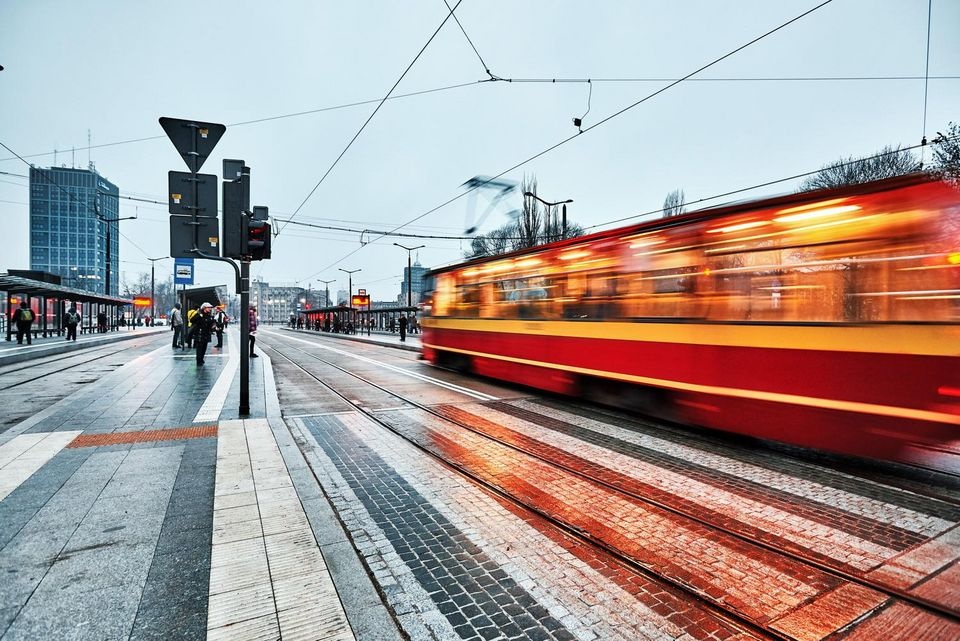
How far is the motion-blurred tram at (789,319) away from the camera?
16.5 ft

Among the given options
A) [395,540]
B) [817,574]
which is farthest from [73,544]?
[817,574]

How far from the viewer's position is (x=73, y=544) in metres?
3.51

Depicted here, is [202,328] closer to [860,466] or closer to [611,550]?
[611,550]

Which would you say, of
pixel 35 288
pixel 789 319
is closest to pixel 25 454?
pixel 789 319

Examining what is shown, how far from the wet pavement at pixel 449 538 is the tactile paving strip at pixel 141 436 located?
0.19ft

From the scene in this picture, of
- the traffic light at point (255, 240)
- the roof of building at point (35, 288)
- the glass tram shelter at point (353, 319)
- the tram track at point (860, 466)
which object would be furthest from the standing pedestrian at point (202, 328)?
the glass tram shelter at point (353, 319)

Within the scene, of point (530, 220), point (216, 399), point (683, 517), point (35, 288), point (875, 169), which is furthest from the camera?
point (530, 220)

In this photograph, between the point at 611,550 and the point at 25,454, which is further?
the point at 25,454

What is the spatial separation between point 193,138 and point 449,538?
7.43 meters

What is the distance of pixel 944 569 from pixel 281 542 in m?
4.81

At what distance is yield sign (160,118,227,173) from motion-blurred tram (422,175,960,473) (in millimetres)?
6575

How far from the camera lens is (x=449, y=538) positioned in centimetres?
384

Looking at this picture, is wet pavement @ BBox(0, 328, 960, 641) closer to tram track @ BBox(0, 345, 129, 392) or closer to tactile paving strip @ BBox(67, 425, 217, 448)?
tactile paving strip @ BBox(67, 425, 217, 448)

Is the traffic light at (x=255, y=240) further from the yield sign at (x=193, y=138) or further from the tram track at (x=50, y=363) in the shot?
the tram track at (x=50, y=363)
